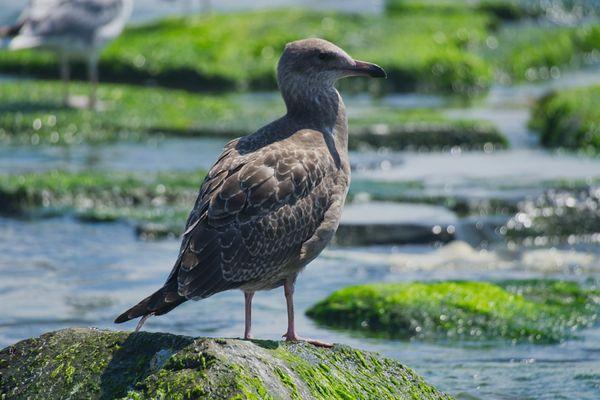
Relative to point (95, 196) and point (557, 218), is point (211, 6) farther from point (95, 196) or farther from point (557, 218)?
point (557, 218)

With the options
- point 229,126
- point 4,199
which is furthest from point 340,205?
point 229,126

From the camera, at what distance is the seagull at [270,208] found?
19.7 ft

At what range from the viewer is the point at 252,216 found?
6.23 metres

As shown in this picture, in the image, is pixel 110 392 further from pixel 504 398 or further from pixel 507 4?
pixel 507 4

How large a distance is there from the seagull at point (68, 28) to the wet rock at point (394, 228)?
5.83 meters

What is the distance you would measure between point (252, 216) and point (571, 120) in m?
8.70

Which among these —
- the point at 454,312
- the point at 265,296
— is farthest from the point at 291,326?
the point at 265,296

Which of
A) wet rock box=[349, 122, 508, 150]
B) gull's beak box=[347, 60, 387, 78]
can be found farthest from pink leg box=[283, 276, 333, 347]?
wet rock box=[349, 122, 508, 150]

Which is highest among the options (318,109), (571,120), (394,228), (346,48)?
(346,48)

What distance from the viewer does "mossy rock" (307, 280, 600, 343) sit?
8.47 m

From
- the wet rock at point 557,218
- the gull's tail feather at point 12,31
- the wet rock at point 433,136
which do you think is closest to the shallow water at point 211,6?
the gull's tail feather at point 12,31

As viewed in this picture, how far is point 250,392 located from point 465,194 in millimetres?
6592

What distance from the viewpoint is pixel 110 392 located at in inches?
210

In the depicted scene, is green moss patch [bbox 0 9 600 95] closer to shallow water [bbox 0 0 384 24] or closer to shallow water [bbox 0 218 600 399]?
shallow water [bbox 0 0 384 24]
